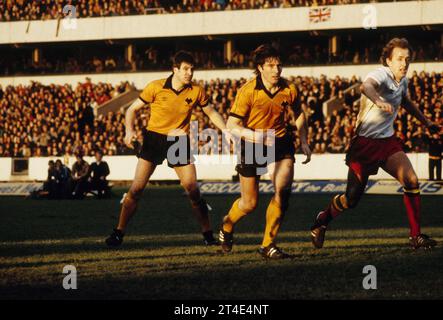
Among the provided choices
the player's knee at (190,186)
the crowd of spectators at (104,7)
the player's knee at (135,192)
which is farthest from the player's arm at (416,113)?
the crowd of spectators at (104,7)

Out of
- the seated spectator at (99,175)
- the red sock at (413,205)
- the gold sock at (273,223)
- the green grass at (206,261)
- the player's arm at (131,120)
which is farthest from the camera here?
the seated spectator at (99,175)

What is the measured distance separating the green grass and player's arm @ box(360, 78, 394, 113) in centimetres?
163

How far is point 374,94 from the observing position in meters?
10.9

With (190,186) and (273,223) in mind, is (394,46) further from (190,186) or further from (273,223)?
(190,186)

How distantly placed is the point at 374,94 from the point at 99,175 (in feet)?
59.6

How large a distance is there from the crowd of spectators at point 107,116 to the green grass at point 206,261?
57.2ft

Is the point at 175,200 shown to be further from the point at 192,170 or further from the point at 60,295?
the point at 60,295

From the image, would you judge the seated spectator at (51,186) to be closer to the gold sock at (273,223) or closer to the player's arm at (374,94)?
the gold sock at (273,223)

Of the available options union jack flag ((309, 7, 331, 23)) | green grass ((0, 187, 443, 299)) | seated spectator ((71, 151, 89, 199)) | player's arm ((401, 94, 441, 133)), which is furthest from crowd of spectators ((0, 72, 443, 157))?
player's arm ((401, 94, 441, 133))

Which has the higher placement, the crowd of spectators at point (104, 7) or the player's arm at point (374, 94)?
the crowd of spectators at point (104, 7)

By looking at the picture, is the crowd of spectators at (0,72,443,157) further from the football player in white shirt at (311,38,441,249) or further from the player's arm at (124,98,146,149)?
the player's arm at (124,98,146,149)

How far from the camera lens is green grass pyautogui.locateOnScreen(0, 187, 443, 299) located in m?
8.35

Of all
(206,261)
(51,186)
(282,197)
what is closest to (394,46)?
(282,197)

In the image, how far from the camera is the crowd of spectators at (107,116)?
36.0m
